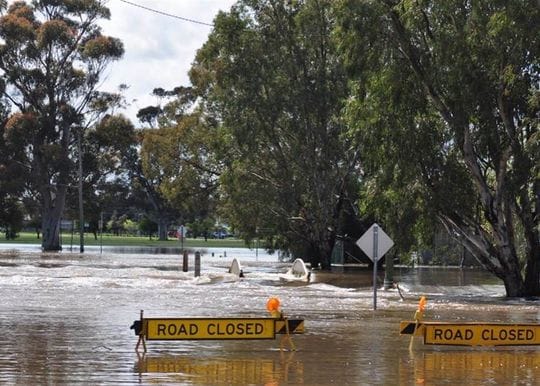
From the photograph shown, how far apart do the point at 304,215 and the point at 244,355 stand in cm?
4004

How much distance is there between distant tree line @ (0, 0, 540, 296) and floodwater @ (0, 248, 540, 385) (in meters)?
3.24

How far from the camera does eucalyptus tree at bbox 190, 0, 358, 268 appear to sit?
50.3 metres

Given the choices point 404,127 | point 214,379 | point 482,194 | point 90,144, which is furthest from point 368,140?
point 90,144

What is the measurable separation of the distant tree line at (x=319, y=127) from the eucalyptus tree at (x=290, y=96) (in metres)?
0.08

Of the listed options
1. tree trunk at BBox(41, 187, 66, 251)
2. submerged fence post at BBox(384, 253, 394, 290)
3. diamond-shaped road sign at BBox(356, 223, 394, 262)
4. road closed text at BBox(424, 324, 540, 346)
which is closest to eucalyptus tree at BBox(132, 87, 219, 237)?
tree trunk at BBox(41, 187, 66, 251)

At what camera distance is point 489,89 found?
1182 inches

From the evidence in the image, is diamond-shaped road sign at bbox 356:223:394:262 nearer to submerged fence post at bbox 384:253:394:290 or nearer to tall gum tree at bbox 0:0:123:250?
submerged fence post at bbox 384:253:394:290

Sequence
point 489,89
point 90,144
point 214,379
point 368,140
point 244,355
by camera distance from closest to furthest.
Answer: point 214,379, point 244,355, point 489,89, point 368,140, point 90,144

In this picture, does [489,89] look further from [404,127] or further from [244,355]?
[244,355]

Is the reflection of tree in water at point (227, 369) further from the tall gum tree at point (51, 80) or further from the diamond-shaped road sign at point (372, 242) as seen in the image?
the tall gum tree at point (51, 80)

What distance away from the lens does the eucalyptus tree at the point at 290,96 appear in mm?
50344

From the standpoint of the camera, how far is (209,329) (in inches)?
603

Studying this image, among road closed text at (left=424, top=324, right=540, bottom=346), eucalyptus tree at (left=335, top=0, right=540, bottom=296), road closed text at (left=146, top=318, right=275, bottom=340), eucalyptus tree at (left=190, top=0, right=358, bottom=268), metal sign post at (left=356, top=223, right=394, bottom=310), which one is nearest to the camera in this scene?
road closed text at (left=146, top=318, right=275, bottom=340)

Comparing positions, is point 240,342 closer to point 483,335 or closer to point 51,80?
point 483,335
